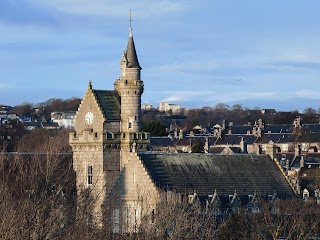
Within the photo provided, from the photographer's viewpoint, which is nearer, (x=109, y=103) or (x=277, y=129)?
(x=109, y=103)

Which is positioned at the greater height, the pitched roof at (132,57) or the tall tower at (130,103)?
the pitched roof at (132,57)

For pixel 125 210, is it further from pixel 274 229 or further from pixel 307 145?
pixel 307 145

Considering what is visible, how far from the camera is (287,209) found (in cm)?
6994

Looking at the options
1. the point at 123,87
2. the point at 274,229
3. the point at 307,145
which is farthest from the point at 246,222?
the point at 307,145

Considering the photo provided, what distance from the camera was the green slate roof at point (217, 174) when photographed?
245 feet

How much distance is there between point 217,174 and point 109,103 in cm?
734

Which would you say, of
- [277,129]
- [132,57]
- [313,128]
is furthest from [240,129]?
[132,57]

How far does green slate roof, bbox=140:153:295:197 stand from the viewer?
74.6 m

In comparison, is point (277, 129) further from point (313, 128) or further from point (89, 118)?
point (89, 118)

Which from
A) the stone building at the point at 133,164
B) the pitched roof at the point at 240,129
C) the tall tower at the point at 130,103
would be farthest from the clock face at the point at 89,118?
the pitched roof at the point at 240,129

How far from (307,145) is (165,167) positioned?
90103mm

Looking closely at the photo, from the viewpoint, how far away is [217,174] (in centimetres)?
7650

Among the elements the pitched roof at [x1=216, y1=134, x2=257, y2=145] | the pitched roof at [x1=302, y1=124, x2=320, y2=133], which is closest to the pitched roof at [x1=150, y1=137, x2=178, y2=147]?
the pitched roof at [x1=216, y1=134, x2=257, y2=145]

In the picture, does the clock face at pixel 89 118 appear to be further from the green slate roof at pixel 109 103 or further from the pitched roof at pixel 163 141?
the pitched roof at pixel 163 141
